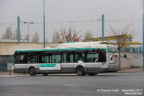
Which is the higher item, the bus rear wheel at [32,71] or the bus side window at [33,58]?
the bus side window at [33,58]

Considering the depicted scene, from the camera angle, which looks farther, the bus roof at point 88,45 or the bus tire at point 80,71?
the bus tire at point 80,71

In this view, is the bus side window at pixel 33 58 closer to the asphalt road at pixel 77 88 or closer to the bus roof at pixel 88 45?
the bus roof at pixel 88 45

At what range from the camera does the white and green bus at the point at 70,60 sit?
27375 millimetres

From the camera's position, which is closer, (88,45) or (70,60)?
(88,45)

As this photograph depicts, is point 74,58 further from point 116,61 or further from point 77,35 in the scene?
point 77,35

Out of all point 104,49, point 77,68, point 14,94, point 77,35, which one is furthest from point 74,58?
point 77,35

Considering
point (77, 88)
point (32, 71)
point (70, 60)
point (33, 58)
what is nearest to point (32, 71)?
point (32, 71)

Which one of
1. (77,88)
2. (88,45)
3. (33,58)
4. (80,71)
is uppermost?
(88,45)

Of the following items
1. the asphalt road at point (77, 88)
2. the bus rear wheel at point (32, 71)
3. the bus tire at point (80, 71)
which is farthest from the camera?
the bus rear wheel at point (32, 71)

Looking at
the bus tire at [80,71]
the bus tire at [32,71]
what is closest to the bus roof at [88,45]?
the bus tire at [80,71]

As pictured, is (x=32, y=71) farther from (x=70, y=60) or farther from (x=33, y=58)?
(x=70, y=60)

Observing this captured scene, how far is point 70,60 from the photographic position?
94.4ft

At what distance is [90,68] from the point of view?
1089 inches

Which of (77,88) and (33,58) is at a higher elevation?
(33,58)
